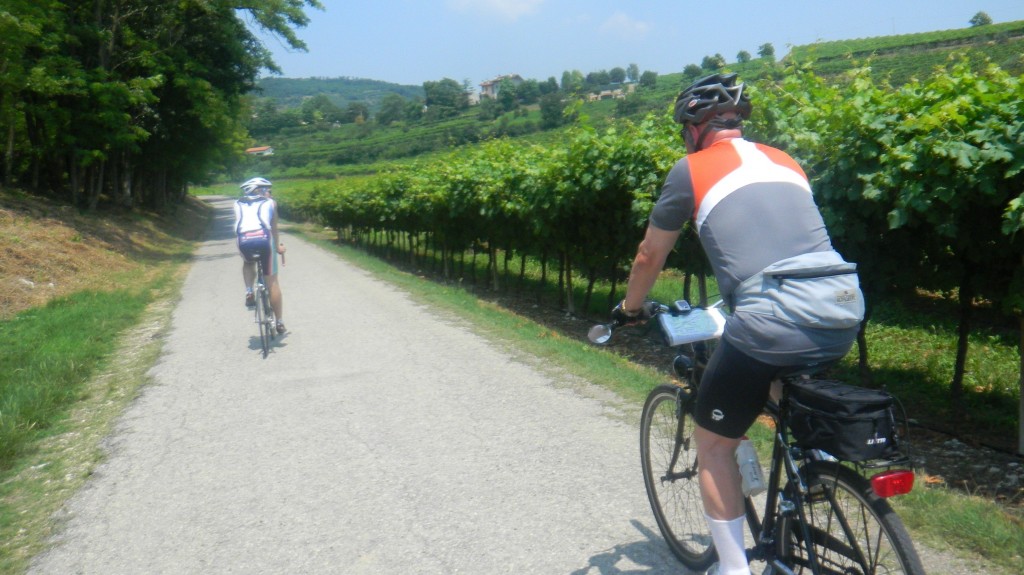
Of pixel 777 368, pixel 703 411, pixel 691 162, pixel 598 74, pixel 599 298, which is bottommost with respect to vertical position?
pixel 599 298

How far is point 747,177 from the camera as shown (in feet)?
9.06

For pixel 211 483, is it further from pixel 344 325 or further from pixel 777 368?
pixel 344 325

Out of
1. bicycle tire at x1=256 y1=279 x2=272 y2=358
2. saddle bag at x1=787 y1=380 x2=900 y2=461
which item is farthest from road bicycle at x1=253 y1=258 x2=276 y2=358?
saddle bag at x1=787 y1=380 x2=900 y2=461

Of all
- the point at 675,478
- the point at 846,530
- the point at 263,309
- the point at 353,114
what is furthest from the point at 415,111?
the point at 846,530

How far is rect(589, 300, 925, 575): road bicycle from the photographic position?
2482 millimetres

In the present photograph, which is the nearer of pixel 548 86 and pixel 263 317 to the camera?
pixel 263 317

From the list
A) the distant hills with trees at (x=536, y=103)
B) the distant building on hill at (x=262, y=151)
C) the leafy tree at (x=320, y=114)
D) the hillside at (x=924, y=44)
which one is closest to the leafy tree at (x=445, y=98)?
the distant hills with trees at (x=536, y=103)

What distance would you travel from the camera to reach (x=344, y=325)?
38.0 feet

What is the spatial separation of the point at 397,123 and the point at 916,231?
315ft

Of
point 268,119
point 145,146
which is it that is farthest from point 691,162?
point 268,119

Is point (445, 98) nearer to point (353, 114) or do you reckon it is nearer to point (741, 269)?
point (353, 114)

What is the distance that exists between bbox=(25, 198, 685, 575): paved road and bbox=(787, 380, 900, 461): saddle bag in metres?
1.42

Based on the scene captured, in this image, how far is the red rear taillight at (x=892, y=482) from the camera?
95.3 inches

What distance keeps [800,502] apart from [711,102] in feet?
4.65
